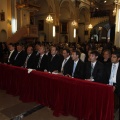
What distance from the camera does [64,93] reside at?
13.8 feet

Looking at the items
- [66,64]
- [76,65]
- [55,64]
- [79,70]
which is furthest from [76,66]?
[55,64]

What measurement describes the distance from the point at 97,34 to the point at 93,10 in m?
4.95

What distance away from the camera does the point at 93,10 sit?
30.8 metres

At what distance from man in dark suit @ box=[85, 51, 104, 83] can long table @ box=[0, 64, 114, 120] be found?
2.17 ft

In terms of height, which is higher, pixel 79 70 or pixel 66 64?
pixel 66 64

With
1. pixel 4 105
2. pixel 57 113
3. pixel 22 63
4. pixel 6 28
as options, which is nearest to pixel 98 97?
pixel 57 113

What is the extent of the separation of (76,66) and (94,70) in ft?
2.18

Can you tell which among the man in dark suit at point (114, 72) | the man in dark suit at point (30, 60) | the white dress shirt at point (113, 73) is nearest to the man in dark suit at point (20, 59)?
the man in dark suit at point (30, 60)

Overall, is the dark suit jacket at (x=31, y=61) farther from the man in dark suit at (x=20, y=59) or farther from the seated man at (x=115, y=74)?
the seated man at (x=115, y=74)

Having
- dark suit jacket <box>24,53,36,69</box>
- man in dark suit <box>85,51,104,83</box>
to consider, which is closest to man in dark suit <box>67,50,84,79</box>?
man in dark suit <box>85,51,104,83</box>

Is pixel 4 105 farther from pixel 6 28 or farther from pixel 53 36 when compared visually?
pixel 53 36

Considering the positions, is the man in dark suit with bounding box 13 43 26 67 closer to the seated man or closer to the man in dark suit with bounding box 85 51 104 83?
the man in dark suit with bounding box 85 51 104 83

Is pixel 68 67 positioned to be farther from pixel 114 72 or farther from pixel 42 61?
pixel 114 72

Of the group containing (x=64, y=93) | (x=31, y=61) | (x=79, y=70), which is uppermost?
(x=31, y=61)
